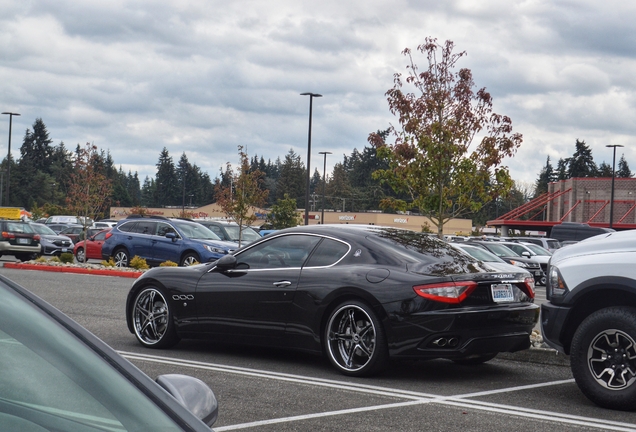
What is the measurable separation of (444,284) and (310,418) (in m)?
2.02

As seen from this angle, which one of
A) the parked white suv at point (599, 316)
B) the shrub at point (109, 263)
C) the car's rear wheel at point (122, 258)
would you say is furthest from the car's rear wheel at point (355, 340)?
the car's rear wheel at point (122, 258)

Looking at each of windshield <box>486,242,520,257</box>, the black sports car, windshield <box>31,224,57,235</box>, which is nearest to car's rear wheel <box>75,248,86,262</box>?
windshield <box>31,224,57,235</box>

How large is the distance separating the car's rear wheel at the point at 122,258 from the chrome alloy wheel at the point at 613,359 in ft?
62.7

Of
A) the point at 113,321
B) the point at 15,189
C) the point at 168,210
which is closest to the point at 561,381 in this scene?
the point at 113,321

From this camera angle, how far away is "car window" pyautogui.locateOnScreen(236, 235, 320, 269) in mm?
8359

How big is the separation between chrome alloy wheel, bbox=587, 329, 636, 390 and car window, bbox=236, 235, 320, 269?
293 cm

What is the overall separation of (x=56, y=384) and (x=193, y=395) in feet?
1.40

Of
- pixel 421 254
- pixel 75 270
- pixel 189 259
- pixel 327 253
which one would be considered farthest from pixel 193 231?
pixel 421 254

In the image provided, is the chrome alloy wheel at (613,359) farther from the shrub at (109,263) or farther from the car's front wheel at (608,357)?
the shrub at (109,263)

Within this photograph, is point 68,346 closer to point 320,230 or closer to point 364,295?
point 364,295

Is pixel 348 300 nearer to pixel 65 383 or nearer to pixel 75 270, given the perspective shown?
pixel 65 383

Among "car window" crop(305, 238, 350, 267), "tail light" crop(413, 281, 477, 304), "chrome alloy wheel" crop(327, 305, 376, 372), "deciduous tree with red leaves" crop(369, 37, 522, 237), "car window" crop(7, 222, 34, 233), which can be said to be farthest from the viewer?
"car window" crop(7, 222, 34, 233)

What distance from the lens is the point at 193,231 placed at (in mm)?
23469

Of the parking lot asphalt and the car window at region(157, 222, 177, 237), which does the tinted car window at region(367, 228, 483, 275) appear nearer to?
the parking lot asphalt
